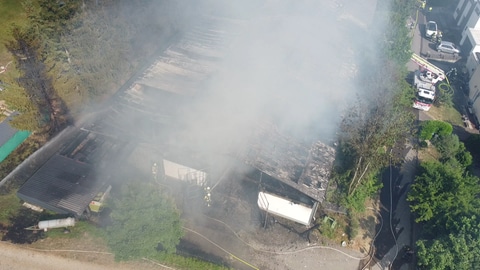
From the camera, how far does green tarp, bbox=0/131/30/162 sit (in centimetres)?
1995

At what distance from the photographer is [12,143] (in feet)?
67.4

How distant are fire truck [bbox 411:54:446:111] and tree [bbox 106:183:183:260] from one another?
2133 cm

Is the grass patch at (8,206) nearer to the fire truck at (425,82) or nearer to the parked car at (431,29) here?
the fire truck at (425,82)

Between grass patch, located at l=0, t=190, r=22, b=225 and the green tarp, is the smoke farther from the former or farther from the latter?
the green tarp

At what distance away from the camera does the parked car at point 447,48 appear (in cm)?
3325

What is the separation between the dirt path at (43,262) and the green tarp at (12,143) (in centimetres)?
589

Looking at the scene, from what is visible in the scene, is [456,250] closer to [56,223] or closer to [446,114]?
[446,114]

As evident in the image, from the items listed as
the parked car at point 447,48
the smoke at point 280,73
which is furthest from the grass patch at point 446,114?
the parked car at point 447,48

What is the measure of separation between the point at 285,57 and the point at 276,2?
8.95 m

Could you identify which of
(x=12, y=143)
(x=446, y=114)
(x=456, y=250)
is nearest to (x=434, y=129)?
(x=446, y=114)

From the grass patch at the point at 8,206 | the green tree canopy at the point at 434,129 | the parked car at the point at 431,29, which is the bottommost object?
the grass patch at the point at 8,206

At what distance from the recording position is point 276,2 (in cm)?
2956

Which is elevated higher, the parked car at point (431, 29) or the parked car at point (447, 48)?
the parked car at point (431, 29)

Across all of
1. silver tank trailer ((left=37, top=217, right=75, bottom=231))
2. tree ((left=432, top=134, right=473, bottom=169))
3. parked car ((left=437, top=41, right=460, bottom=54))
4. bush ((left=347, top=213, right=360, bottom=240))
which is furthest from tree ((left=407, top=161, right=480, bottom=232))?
parked car ((left=437, top=41, right=460, bottom=54))
